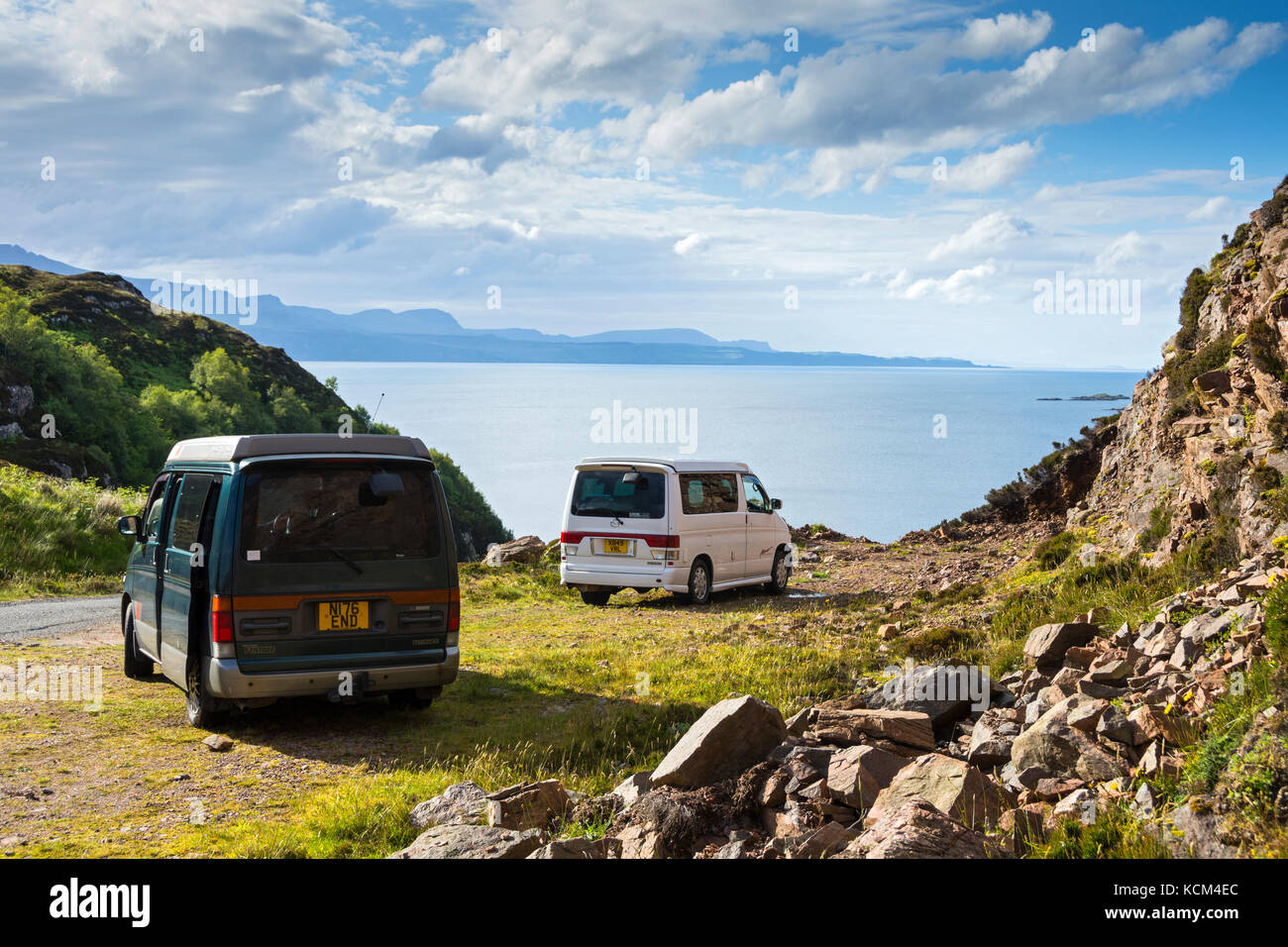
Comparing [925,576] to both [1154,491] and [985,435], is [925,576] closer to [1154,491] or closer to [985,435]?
[1154,491]

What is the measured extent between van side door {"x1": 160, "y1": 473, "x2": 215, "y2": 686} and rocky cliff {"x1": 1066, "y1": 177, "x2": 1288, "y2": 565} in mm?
9279

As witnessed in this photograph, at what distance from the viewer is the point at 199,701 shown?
7977mm

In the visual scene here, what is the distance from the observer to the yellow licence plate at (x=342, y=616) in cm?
780

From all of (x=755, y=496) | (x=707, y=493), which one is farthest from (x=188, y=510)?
(x=755, y=496)

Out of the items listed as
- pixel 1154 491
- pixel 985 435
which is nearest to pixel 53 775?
pixel 1154 491

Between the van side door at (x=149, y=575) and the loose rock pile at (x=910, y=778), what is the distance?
4652 millimetres

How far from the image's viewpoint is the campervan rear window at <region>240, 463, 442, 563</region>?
25.3 feet

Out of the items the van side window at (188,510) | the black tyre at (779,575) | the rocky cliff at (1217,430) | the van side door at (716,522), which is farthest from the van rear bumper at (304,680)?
the black tyre at (779,575)

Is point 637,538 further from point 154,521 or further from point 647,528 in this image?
point 154,521

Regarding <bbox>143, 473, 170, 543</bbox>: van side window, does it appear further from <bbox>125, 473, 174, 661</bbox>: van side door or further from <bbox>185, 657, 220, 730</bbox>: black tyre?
<bbox>185, 657, 220, 730</bbox>: black tyre

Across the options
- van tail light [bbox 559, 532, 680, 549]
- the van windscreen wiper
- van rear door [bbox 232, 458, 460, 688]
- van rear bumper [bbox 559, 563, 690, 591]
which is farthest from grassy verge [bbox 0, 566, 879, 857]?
van tail light [bbox 559, 532, 680, 549]

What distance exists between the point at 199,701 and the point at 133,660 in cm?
272

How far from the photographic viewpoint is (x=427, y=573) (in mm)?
8180
